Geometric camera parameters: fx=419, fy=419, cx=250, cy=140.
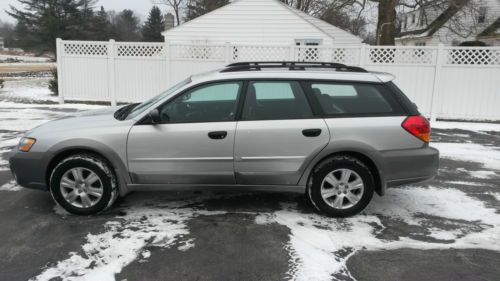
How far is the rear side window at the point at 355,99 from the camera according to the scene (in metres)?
4.27

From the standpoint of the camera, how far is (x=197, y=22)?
18.5 meters

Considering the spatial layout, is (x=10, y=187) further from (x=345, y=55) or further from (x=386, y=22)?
(x=386, y=22)

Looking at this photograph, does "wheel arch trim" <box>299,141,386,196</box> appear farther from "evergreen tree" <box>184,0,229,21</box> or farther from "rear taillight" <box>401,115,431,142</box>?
"evergreen tree" <box>184,0,229,21</box>

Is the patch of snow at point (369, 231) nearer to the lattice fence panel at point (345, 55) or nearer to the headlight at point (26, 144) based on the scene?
the headlight at point (26, 144)

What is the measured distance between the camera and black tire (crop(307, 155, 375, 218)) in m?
4.21

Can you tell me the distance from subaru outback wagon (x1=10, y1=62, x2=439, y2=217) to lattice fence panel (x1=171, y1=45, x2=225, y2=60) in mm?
7660

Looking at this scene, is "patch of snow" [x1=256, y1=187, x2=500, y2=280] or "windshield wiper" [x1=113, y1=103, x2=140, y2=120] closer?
"patch of snow" [x1=256, y1=187, x2=500, y2=280]

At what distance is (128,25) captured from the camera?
213ft

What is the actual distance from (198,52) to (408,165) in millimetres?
8839

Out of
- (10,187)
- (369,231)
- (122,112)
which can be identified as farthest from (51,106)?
(369,231)

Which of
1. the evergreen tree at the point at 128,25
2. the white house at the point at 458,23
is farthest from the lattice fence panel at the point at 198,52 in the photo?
the evergreen tree at the point at 128,25

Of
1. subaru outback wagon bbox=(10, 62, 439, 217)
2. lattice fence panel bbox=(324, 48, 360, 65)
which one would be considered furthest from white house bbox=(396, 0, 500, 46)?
subaru outback wagon bbox=(10, 62, 439, 217)

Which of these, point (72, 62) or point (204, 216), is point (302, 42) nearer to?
point (72, 62)

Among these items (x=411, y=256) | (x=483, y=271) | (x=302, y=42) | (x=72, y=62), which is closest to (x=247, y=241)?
(x=411, y=256)
